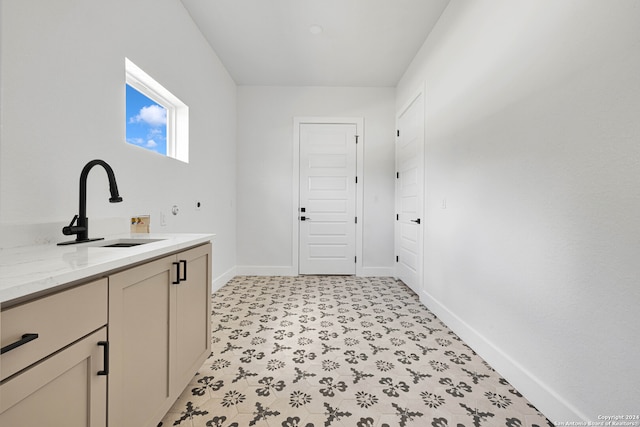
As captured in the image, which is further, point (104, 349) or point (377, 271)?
point (377, 271)

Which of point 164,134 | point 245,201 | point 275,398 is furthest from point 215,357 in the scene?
point 245,201

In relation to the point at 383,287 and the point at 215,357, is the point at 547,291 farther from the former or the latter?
the point at 383,287

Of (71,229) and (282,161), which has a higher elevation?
(282,161)

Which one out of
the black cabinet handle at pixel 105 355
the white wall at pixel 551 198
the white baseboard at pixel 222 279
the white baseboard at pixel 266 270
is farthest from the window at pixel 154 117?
the white wall at pixel 551 198

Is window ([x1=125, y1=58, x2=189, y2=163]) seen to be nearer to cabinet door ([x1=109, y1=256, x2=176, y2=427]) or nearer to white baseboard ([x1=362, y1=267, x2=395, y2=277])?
cabinet door ([x1=109, y1=256, x2=176, y2=427])

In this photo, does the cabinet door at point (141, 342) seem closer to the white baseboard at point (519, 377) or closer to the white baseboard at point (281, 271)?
the white baseboard at point (519, 377)

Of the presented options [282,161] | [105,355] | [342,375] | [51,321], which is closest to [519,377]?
[342,375]

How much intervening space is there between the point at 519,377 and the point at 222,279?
3.06 metres

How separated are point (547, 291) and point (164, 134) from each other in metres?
2.99

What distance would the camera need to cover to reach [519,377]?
5.13 feet

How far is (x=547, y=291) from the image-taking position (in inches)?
55.0

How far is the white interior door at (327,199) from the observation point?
4160 mm

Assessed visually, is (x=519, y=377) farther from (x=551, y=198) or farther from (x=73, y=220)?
(x=73, y=220)

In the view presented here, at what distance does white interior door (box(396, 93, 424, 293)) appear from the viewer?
3148 mm
